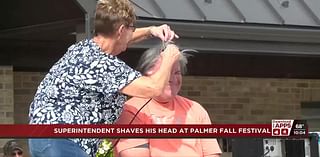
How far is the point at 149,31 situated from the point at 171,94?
0.39 meters

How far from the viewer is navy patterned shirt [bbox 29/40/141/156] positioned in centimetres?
385

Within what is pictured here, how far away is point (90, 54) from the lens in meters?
3.97

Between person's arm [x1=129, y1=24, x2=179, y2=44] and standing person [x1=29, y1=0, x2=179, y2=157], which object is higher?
person's arm [x1=129, y1=24, x2=179, y2=44]

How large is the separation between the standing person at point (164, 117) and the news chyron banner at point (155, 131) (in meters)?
0.53

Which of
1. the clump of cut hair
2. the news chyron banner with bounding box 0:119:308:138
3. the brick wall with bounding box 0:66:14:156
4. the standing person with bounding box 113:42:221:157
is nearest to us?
the news chyron banner with bounding box 0:119:308:138

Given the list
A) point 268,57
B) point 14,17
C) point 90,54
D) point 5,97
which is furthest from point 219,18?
point 90,54

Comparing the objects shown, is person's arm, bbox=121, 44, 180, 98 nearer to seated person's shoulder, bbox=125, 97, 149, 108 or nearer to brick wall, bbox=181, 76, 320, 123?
seated person's shoulder, bbox=125, 97, 149, 108

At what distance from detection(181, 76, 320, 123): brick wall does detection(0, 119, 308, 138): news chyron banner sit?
6.40m

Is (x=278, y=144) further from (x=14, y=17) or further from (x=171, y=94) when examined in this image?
(x=14, y=17)

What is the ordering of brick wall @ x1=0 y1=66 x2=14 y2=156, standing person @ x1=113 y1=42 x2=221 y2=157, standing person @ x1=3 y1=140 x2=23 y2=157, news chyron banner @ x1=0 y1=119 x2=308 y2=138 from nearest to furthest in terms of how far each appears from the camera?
news chyron banner @ x1=0 y1=119 x2=308 y2=138 < standing person @ x1=113 y1=42 x2=221 y2=157 < standing person @ x1=3 y1=140 x2=23 y2=157 < brick wall @ x1=0 y1=66 x2=14 y2=156

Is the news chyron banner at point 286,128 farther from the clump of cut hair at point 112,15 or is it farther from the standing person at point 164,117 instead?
the clump of cut hair at point 112,15

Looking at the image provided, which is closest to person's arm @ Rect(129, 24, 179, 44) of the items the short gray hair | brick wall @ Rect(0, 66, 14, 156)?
the short gray hair

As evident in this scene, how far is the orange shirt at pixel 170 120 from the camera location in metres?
4.20

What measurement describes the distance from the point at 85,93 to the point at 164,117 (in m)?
0.66
